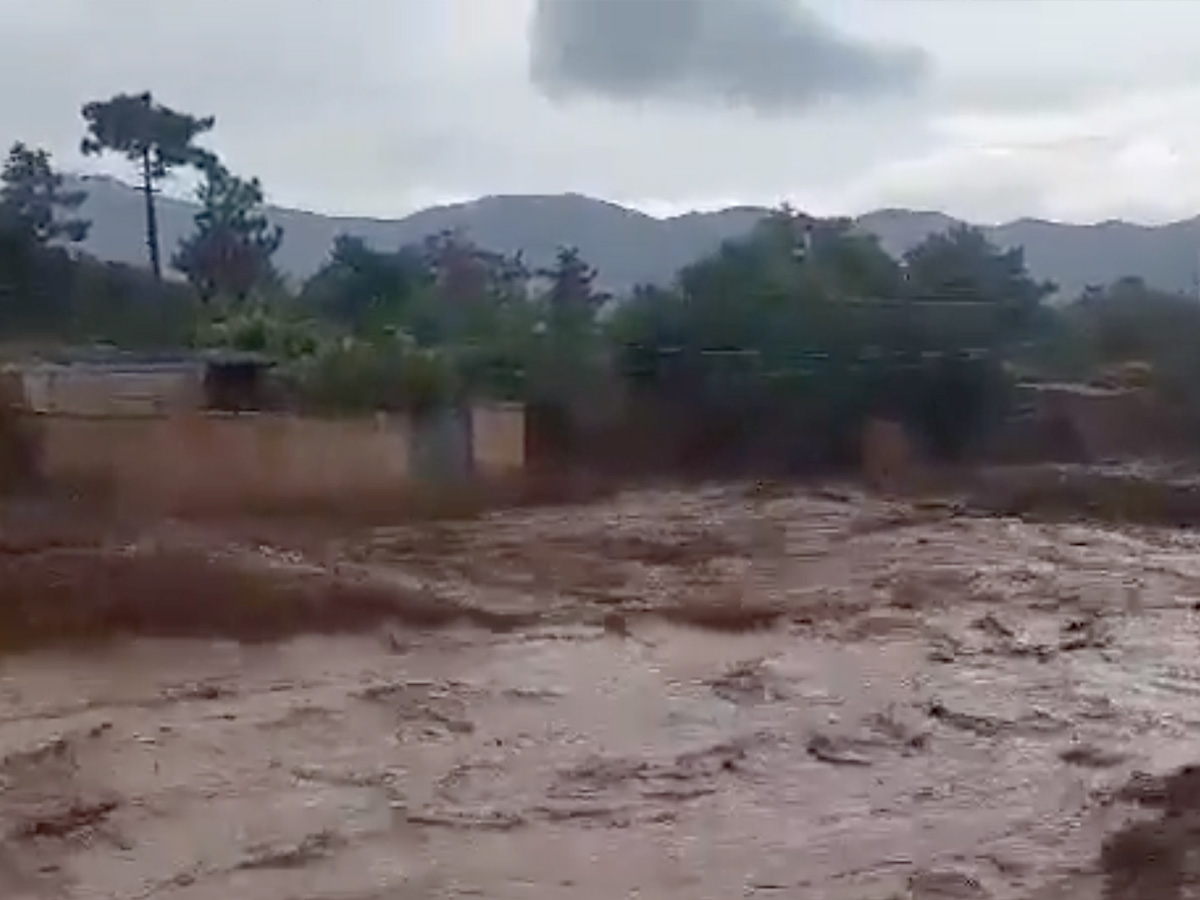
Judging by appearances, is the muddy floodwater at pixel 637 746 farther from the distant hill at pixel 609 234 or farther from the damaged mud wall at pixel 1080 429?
the distant hill at pixel 609 234

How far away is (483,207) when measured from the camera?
245ft

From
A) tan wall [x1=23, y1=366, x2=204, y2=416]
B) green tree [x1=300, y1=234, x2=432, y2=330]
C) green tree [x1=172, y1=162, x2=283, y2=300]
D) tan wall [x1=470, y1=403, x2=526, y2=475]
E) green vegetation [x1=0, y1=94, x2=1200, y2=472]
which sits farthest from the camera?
green tree [x1=172, y1=162, x2=283, y2=300]

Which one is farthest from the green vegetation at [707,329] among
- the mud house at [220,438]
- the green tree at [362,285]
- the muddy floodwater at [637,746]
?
the muddy floodwater at [637,746]

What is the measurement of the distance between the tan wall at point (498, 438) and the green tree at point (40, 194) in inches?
581

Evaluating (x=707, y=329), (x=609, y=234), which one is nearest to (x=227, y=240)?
(x=707, y=329)

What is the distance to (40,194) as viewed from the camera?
45.6m

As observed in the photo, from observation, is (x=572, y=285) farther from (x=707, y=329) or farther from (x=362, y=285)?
(x=707, y=329)

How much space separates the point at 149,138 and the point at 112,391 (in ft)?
54.7

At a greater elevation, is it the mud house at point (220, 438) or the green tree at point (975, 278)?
the green tree at point (975, 278)

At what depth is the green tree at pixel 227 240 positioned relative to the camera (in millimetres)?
46625

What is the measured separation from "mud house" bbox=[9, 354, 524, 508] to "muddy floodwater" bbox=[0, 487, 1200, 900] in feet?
21.3

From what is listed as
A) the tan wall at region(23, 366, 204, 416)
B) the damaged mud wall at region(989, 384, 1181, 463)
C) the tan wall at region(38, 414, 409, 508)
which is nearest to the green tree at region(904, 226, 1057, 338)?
the damaged mud wall at region(989, 384, 1181, 463)

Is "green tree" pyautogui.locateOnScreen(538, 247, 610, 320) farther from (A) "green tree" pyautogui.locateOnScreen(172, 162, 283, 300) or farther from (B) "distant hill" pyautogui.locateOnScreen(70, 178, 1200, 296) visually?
(A) "green tree" pyautogui.locateOnScreen(172, 162, 283, 300)

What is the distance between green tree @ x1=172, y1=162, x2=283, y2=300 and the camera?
46625 mm
